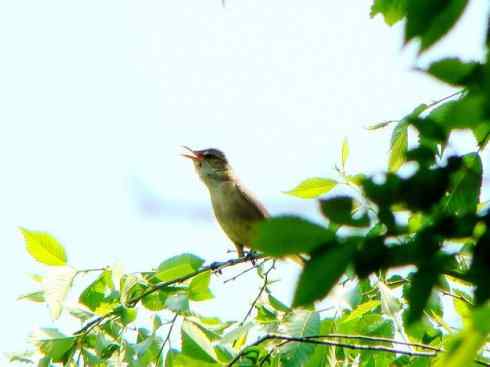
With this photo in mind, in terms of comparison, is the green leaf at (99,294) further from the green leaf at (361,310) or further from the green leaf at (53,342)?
the green leaf at (361,310)

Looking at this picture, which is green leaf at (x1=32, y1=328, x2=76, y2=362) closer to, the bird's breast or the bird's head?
the bird's breast

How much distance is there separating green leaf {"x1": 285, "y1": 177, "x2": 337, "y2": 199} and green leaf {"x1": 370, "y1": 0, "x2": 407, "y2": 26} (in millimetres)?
587

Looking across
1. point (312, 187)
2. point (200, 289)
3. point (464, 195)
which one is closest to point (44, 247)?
point (200, 289)

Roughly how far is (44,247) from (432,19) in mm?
2696

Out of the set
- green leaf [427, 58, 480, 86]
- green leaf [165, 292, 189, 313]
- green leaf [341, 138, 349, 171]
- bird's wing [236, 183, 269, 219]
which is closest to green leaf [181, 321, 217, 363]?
green leaf [165, 292, 189, 313]

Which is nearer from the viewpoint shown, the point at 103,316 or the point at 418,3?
the point at 418,3

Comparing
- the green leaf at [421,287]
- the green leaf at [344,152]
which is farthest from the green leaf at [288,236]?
the green leaf at [344,152]

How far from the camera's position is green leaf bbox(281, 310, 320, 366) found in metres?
2.99

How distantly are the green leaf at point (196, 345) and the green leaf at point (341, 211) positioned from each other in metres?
1.76

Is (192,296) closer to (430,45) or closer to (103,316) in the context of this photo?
(103,316)

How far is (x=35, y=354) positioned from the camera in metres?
3.81

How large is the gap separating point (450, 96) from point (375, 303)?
2.91 feet

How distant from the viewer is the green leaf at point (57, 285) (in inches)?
140

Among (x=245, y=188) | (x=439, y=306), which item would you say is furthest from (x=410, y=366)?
(x=245, y=188)
